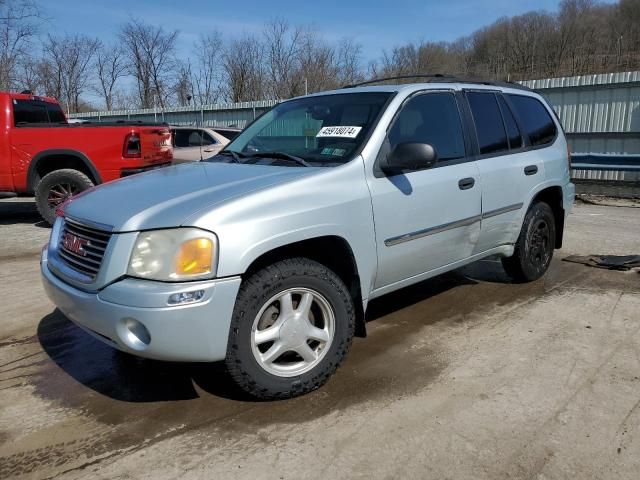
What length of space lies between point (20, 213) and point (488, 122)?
30.2ft

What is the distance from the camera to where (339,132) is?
361 centimetres

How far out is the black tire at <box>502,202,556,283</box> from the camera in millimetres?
4880

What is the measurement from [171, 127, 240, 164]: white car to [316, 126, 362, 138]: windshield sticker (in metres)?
6.85

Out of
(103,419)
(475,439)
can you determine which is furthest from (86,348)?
(475,439)

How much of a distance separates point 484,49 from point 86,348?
4943cm

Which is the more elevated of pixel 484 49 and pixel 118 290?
pixel 484 49

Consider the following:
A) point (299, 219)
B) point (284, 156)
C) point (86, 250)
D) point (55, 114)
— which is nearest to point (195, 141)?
point (55, 114)

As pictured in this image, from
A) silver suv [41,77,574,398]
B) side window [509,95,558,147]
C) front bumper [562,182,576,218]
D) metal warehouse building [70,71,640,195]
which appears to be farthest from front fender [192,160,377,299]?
metal warehouse building [70,71,640,195]

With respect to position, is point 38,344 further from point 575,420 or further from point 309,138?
point 575,420

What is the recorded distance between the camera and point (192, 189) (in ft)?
10.0

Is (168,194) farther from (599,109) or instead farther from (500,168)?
(599,109)

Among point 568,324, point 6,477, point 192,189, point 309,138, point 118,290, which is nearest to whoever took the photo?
point 6,477

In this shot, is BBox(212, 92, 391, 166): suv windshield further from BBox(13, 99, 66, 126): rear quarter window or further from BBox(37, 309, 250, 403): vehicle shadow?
BBox(13, 99, 66, 126): rear quarter window

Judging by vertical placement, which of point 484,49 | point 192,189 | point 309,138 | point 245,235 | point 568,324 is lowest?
point 568,324
